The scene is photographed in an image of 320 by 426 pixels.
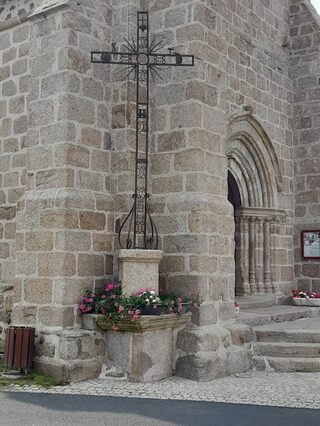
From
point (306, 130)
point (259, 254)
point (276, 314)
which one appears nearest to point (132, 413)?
point (276, 314)

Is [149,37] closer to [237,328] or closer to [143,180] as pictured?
[143,180]

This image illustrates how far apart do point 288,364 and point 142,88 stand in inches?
156

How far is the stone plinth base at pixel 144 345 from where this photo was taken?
649 cm

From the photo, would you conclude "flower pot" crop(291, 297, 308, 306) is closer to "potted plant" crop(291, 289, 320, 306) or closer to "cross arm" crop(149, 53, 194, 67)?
"potted plant" crop(291, 289, 320, 306)

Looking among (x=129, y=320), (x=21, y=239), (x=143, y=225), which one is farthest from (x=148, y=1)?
(x=129, y=320)

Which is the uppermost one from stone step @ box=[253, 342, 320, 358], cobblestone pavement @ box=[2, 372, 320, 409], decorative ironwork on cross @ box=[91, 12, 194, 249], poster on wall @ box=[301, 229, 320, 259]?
decorative ironwork on cross @ box=[91, 12, 194, 249]

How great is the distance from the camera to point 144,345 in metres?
6.52

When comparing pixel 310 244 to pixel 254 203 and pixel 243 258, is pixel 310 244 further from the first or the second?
pixel 243 258

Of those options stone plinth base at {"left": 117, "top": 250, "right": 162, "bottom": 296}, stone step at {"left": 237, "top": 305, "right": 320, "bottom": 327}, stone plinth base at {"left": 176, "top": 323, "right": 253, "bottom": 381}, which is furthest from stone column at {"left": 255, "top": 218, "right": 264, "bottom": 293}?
stone plinth base at {"left": 117, "top": 250, "right": 162, "bottom": 296}

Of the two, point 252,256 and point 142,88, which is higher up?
A: point 142,88

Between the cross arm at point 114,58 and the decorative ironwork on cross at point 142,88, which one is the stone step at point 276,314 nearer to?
the decorative ironwork on cross at point 142,88

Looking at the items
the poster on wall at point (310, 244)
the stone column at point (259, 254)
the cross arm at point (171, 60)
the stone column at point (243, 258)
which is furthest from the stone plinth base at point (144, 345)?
the poster on wall at point (310, 244)

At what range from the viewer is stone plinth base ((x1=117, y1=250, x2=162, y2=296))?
673 centimetres

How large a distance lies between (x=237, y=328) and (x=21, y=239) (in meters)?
2.89
